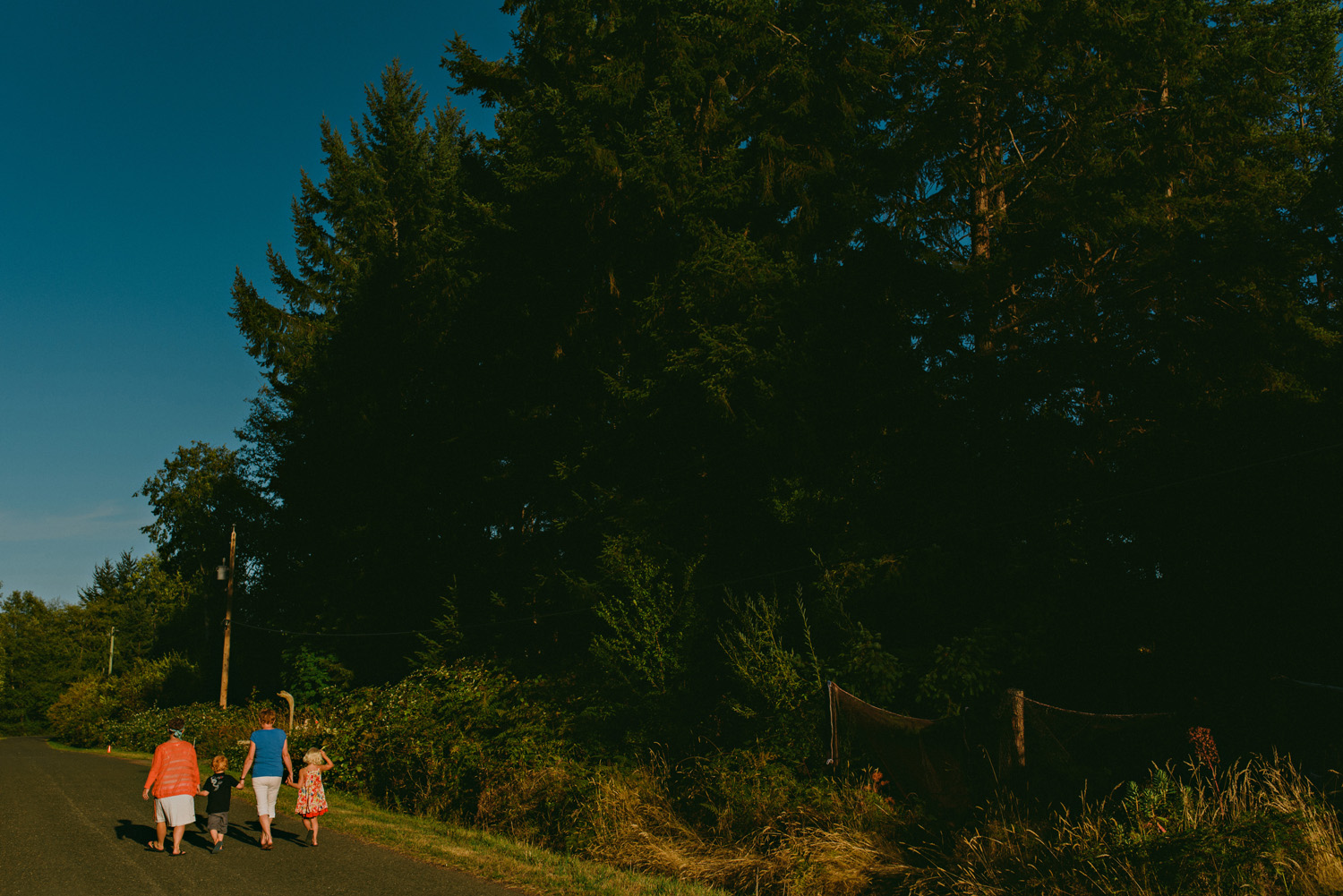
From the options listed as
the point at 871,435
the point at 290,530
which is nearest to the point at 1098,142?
the point at 871,435

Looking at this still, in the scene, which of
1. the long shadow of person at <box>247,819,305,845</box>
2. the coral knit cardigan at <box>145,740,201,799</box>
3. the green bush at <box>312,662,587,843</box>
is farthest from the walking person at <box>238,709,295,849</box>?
the green bush at <box>312,662,587,843</box>

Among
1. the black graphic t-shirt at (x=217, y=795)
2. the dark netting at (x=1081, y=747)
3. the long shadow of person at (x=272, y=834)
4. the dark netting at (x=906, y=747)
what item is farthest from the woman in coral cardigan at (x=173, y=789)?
the dark netting at (x=1081, y=747)

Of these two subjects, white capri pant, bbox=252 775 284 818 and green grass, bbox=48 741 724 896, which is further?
white capri pant, bbox=252 775 284 818

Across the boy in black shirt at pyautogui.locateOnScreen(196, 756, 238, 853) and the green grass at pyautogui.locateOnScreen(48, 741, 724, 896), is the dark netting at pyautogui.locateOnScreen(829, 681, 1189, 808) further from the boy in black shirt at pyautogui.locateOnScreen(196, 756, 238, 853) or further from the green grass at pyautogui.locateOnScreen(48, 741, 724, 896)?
the boy in black shirt at pyautogui.locateOnScreen(196, 756, 238, 853)

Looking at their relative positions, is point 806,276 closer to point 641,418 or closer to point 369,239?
point 641,418

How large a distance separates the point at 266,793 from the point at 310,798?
0.55m

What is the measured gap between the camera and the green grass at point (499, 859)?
28.9 feet

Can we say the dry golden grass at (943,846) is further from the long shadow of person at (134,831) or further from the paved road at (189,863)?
the long shadow of person at (134,831)

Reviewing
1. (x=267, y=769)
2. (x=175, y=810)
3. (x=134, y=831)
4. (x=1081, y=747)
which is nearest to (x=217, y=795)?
(x=175, y=810)

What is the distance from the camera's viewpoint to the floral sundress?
1092 centimetres

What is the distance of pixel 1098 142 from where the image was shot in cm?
1825

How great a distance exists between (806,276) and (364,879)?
46.4 ft

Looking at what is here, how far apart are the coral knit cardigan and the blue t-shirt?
0.74 meters

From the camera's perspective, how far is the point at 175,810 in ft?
34.0
